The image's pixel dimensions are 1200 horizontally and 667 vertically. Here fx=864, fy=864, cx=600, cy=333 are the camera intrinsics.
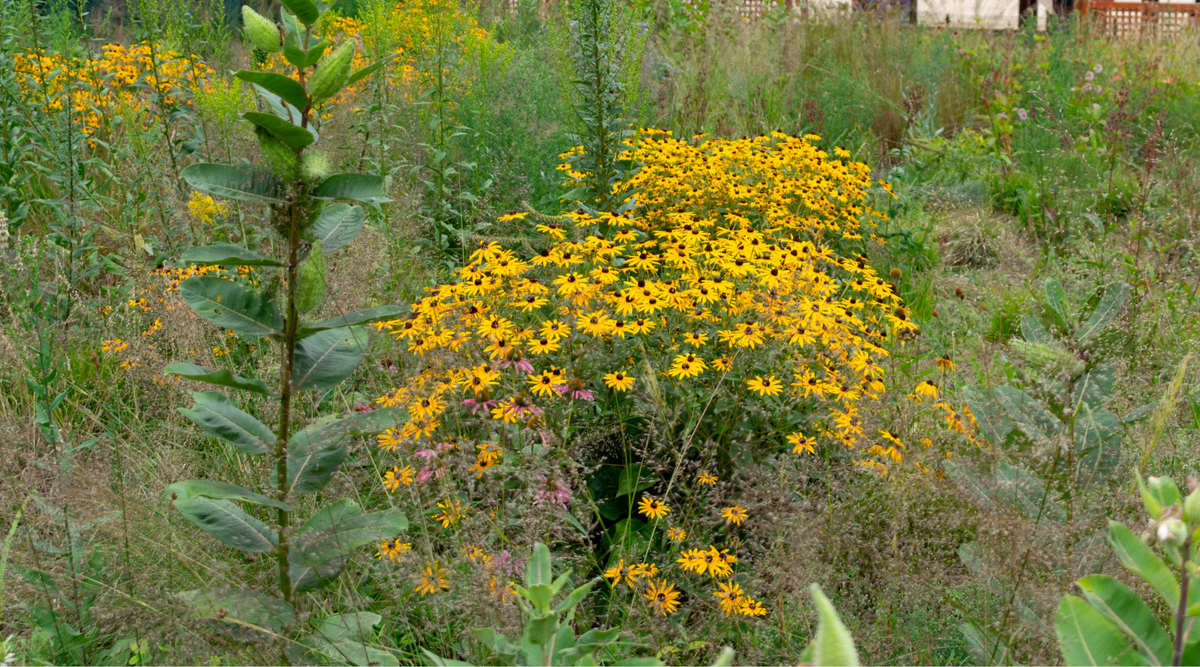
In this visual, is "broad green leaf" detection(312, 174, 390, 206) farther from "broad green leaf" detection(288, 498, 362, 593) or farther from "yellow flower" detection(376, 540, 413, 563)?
"yellow flower" detection(376, 540, 413, 563)

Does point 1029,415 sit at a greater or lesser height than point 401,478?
greater

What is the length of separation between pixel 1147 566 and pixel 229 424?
1.45 metres

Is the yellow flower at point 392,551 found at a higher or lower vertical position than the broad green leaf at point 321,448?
lower

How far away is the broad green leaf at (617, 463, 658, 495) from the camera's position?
2.32 metres

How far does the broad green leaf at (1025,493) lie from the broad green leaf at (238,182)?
160cm

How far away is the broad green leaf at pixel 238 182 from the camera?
4.78 feet

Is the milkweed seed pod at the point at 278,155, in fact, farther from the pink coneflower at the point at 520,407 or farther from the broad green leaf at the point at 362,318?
the pink coneflower at the point at 520,407

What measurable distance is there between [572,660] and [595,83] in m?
2.80

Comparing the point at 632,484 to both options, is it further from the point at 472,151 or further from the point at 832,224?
the point at 472,151

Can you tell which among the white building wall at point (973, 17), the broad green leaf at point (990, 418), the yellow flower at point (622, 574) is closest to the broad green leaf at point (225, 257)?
the yellow flower at point (622, 574)

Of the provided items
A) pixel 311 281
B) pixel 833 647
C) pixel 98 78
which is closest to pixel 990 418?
pixel 311 281

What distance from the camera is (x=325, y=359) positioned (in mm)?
1624

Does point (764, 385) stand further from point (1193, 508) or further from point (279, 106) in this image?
point (1193, 508)

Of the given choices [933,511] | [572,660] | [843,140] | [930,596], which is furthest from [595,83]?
[843,140]
